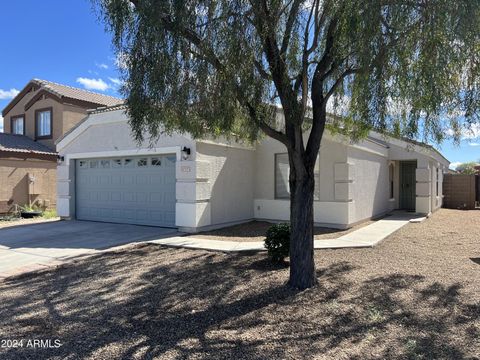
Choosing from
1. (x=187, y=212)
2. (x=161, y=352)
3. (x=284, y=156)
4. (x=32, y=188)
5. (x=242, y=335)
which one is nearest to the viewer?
(x=161, y=352)

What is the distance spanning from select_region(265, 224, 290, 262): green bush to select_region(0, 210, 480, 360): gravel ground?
0.29 m

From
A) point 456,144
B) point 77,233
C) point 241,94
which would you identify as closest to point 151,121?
point 241,94

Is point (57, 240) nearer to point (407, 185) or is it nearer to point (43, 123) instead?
point (43, 123)

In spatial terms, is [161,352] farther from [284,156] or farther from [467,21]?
[284,156]

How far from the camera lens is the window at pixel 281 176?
43.4 ft

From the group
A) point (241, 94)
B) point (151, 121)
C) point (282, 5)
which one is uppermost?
point (282, 5)

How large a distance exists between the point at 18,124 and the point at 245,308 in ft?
77.0

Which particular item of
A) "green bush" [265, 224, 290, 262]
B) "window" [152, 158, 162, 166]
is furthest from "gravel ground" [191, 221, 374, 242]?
"window" [152, 158, 162, 166]

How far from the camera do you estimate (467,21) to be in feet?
14.0

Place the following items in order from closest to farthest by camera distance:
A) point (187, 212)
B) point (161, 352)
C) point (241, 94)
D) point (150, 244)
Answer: point (161, 352)
point (241, 94)
point (150, 244)
point (187, 212)

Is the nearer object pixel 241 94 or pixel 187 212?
pixel 241 94

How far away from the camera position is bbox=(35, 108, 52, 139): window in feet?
72.0

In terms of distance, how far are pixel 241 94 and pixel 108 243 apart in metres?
6.12

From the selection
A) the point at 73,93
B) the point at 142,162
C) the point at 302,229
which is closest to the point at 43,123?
the point at 73,93
